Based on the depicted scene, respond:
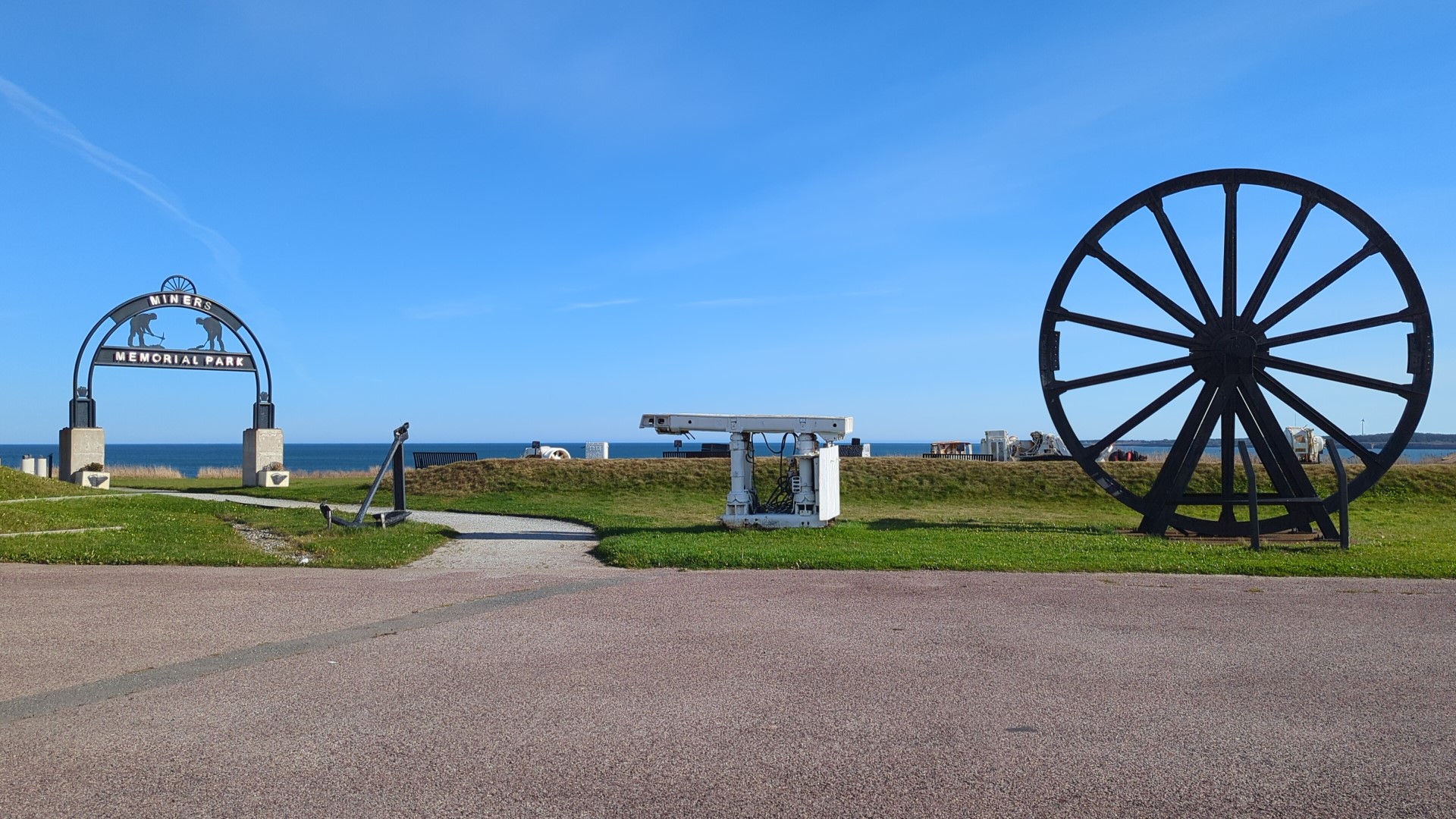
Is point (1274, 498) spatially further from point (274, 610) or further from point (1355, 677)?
point (274, 610)

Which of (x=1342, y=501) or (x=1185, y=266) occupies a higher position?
(x=1185, y=266)

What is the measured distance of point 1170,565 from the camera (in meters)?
15.1

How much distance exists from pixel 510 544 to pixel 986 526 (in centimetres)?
1158

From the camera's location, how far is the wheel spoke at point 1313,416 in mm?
21969

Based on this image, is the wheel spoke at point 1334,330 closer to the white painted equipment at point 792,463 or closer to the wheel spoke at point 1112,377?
the wheel spoke at point 1112,377

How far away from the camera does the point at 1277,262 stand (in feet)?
74.5

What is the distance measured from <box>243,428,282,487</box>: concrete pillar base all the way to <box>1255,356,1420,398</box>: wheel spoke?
34.8 metres

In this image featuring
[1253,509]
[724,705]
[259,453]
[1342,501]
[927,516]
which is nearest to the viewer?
[724,705]

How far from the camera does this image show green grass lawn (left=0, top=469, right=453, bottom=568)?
51.0ft

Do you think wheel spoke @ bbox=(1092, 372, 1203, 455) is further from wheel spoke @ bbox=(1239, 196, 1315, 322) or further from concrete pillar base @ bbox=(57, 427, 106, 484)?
concrete pillar base @ bbox=(57, 427, 106, 484)

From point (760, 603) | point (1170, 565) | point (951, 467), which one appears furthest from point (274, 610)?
point (951, 467)

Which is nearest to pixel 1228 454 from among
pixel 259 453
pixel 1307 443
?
pixel 1307 443

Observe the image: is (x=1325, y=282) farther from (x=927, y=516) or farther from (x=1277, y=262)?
(x=927, y=516)

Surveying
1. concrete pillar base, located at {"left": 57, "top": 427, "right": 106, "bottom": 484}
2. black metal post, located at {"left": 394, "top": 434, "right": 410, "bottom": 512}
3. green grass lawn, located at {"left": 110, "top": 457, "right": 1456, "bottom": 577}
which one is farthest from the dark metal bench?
black metal post, located at {"left": 394, "top": 434, "right": 410, "bottom": 512}
